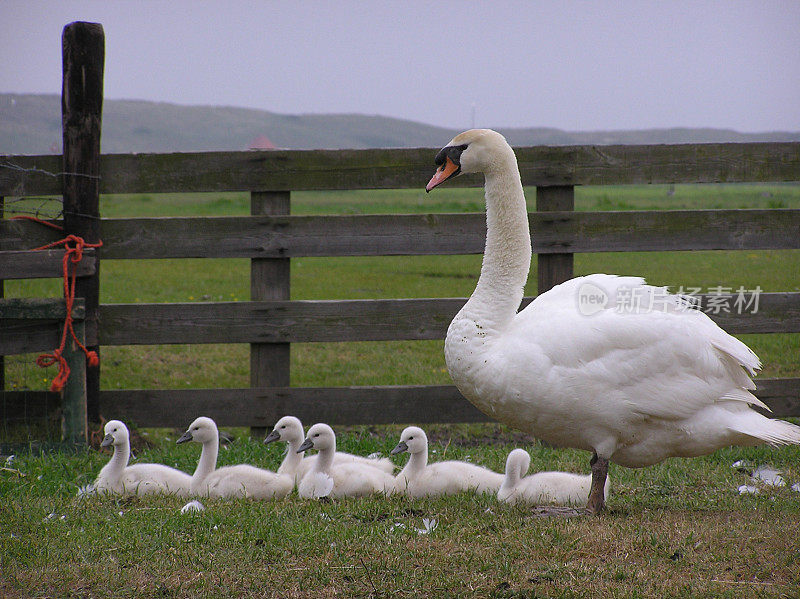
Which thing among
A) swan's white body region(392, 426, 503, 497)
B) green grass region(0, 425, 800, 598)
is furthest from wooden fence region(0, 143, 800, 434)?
green grass region(0, 425, 800, 598)

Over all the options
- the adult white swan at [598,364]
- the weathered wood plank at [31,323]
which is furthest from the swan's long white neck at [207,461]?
the adult white swan at [598,364]

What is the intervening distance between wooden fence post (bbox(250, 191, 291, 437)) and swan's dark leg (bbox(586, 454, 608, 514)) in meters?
2.86

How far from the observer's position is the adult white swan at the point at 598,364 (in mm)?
4594

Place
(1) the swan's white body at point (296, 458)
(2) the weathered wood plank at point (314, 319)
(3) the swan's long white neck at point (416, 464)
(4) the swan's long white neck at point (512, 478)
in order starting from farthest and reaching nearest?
(2) the weathered wood plank at point (314, 319), (1) the swan's white body at point (296, 458), (3) the swan's long white neck at point (416, 464), (4) the swan's long white neck at point (512, 478)

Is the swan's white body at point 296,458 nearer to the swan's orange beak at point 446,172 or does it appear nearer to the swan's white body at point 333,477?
the swan's white body at point 333,477

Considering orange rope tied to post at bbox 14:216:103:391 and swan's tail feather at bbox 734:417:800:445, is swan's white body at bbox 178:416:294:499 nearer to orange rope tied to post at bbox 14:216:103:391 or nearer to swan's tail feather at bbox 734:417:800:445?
orange rope tied to post at bbox 14:216:103:391

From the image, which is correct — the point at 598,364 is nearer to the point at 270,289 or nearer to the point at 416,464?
the point at 416,464

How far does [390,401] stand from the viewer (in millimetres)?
6910

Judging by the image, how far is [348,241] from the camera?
679 cm

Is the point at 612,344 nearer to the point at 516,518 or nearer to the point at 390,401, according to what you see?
the point at 516,518

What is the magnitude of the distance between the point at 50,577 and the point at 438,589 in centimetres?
174

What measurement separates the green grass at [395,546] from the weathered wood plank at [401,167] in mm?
2448

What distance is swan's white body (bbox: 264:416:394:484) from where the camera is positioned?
5953mm
